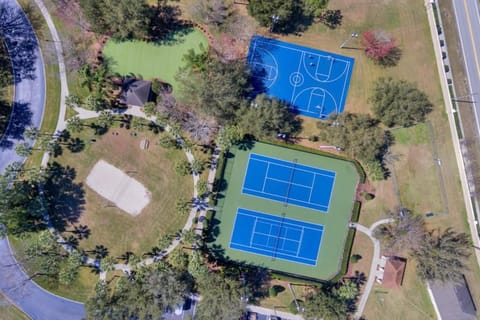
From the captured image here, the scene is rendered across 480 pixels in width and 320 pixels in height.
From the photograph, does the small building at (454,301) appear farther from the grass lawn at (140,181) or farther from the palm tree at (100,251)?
the palm tree at (100,251)

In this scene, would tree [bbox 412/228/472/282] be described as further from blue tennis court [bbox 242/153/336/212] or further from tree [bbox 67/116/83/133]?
tree [bbox 67/116/83/133]

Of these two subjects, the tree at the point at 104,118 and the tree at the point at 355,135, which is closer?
the tree at the point at 104,118

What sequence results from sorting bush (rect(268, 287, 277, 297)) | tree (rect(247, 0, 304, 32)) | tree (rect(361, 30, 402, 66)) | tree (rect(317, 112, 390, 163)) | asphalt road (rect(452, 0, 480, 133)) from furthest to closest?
1. asphalt road (rect(452, 0, 480, 133))
2. tree (rect(361, 30, 402, 66))
3. bush (rect(268, 287, 277, 297))
4. tree (rect(317, 112, 390, 163))
5. tree (rect(247, 0, 304, 32))

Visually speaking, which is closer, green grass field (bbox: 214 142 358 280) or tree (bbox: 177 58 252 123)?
tree (bbox: 177 58 252 123)

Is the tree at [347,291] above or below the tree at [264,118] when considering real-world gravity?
below

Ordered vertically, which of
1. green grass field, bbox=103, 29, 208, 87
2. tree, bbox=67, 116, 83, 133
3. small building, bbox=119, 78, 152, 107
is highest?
green grass field, bbox=103, 29, 208, 87

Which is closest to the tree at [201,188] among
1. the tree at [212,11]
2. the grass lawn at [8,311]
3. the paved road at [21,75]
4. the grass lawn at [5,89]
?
the tree at [212,11]

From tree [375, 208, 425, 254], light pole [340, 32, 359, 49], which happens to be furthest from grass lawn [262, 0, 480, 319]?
tree [375, 208, 425, 254]

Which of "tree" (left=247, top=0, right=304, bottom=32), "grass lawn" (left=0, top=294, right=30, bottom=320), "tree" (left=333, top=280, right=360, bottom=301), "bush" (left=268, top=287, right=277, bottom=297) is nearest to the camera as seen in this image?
"tree" (left=247, top=0, right=304, bottom=32)
